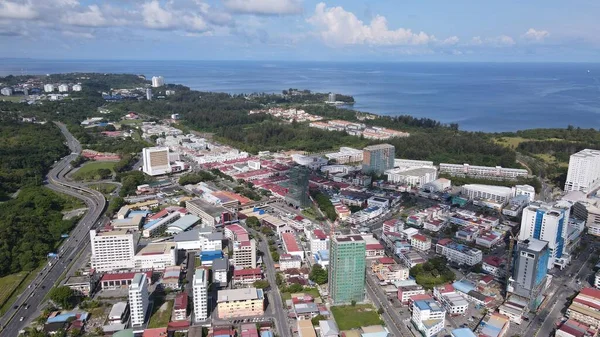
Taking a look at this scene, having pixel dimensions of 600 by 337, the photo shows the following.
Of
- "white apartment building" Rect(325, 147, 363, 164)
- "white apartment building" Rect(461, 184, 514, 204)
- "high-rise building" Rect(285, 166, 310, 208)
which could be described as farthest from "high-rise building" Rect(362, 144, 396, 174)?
"high-rise building" Rect(285, 166, 310, 208)

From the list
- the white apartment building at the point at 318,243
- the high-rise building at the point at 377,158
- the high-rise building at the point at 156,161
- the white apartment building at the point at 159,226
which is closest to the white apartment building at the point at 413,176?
the high-rise building at the point at 377,158

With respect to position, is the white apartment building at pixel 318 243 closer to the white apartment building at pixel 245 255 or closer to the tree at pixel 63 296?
the white apartment building at pixel 245 255

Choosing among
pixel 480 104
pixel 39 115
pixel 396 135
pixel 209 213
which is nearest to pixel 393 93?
pixel 480 104

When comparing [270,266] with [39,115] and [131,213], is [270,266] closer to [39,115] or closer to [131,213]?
[131,213]

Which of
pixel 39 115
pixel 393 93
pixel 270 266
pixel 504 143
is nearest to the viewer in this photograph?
pixel 270 266

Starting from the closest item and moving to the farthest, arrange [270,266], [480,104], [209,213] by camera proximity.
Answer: [270,266] → [209,213] → [480,104]

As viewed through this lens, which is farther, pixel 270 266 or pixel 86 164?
pixel 86 164

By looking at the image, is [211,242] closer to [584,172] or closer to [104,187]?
[104,187]
